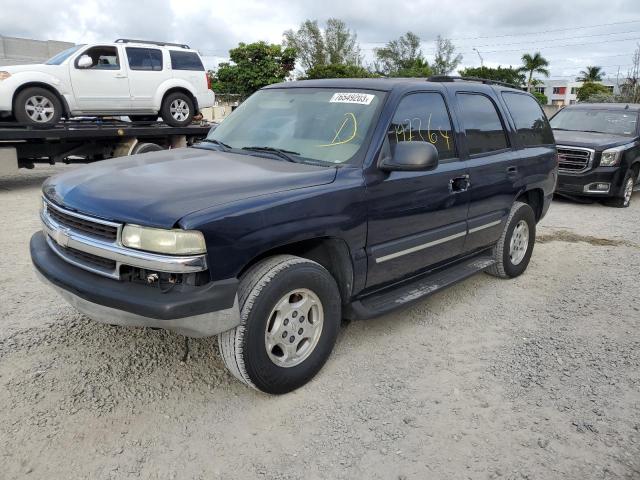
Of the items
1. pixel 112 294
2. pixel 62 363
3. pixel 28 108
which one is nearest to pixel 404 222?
pixel 112 294

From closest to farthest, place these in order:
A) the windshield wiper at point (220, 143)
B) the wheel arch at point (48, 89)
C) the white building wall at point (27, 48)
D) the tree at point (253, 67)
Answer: the windshield wiper at point (220, 143), the wheel arch at point (48, 89), the white building wall at point (27, 48), the tree at point (253, 67)

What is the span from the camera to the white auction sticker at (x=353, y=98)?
360 cm

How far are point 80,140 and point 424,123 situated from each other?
7655 mm

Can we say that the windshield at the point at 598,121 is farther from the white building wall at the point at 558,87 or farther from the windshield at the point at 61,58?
the white building wall at the point at 558,87

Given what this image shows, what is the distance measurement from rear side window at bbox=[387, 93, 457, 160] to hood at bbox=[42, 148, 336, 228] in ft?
2.33

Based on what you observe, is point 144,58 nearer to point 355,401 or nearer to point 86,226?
point 86,226

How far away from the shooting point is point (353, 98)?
3662 millimetres

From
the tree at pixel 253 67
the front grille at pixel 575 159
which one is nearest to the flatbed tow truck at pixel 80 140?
the front grille at pixel 575 159

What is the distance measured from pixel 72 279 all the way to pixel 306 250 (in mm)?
1308

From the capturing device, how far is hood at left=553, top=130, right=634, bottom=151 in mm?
9117

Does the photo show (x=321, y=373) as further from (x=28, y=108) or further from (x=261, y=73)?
(x=261, y=73)

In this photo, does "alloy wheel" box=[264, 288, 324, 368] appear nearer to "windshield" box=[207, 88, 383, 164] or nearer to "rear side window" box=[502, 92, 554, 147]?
"windshield" box=[207, 88, 383, 164]

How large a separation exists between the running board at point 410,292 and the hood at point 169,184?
891mm

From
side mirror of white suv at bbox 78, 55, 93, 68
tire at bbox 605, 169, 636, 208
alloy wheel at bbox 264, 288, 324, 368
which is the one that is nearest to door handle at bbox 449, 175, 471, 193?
alloy wheel at bbox 264, 288, 324, 368
